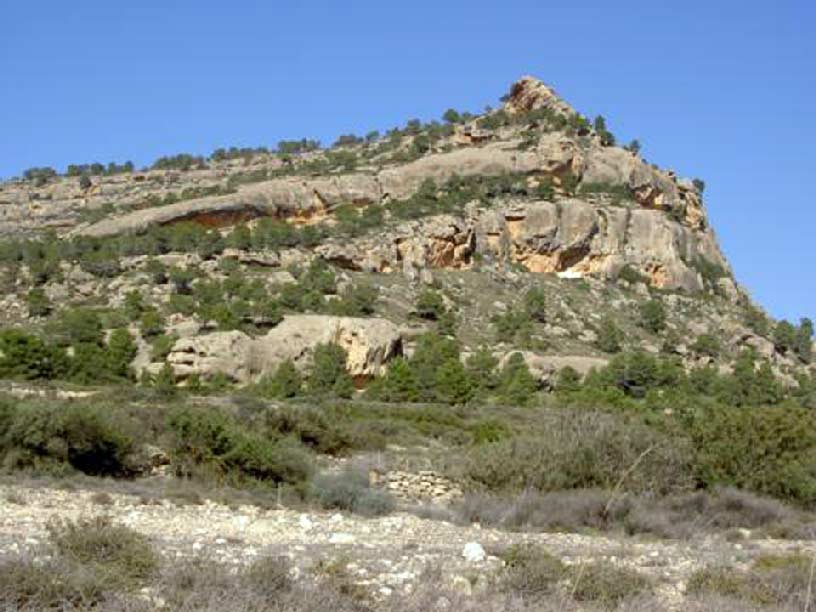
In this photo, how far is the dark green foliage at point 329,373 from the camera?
48688mm

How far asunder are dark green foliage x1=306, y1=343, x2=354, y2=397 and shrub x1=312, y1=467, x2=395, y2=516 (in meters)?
28.7

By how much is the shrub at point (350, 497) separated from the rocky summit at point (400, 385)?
10cm

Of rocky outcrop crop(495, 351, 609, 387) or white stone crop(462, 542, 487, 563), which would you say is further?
rocky outcrop crop(495, 351, 609, 387)

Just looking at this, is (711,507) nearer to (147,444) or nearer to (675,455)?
(675,455)

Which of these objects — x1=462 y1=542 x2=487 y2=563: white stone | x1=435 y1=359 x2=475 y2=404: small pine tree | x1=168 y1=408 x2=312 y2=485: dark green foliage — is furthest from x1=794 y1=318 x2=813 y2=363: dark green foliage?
x1=462 y1=542 x2=487 y2=563: white stone

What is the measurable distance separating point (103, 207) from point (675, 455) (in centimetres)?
7754

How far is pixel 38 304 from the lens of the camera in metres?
59.8

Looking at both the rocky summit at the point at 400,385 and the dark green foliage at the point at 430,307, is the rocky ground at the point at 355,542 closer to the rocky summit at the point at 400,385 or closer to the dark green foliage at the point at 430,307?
the rocky summit at the point at 400,385

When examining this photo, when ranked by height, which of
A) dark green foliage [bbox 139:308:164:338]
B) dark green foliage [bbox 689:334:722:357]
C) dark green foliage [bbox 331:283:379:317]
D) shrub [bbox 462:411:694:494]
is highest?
dark green foliage [bbox 689:334:722:357]

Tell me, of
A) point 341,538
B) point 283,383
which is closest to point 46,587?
point 341,538

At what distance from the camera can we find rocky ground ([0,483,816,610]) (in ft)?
33.0

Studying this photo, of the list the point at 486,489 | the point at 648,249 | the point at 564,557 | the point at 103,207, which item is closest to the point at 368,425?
the point at 486,489

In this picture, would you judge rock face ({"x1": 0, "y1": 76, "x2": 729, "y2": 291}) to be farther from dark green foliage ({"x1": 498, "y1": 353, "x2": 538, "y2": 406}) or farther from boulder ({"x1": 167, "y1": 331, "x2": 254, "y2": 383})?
boulder ({"x1": 167, "y1": 331, "x2": 254, "y2": 383})

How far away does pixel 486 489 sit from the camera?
65.5ft
